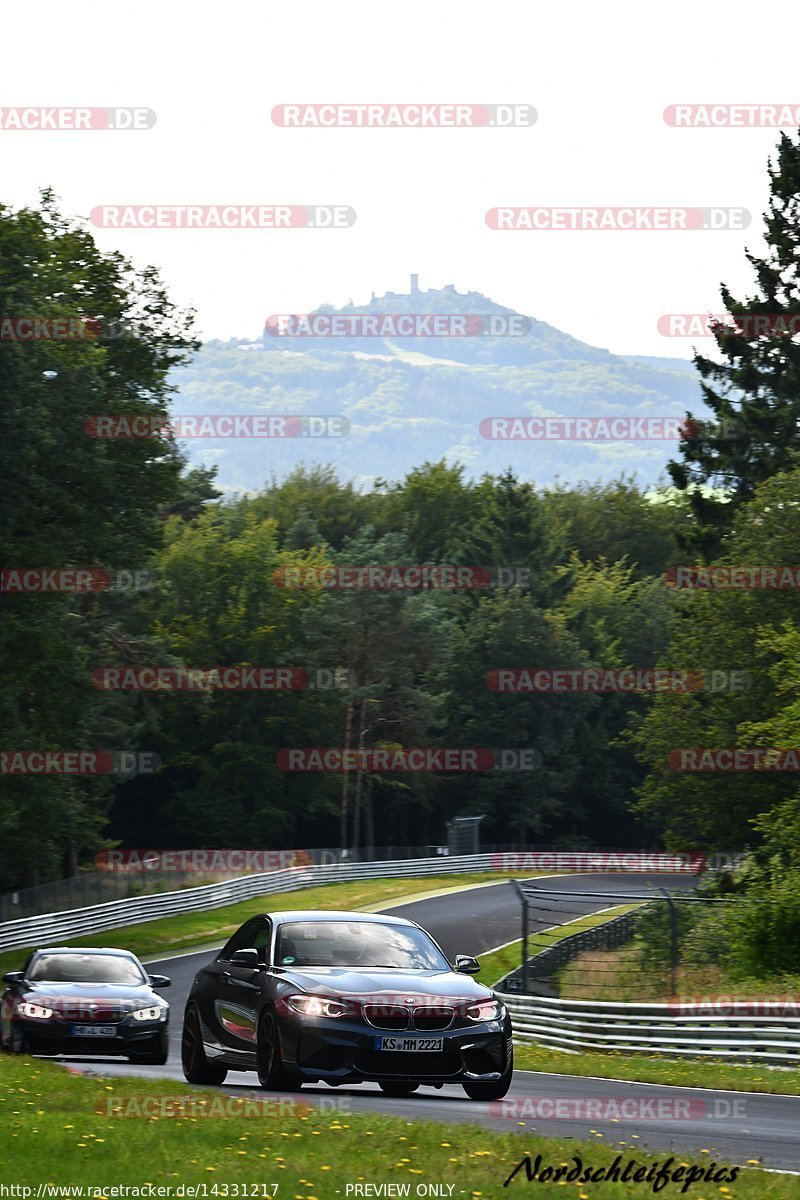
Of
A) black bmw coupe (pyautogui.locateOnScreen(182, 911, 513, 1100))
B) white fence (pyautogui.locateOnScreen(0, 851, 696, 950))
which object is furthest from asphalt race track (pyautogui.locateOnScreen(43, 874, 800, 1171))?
white fence (pyautogui.locateOnScreen(0, 851, 696, 950))

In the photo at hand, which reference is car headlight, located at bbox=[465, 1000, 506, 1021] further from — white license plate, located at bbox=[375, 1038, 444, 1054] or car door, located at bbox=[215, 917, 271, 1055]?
car door, located at bbox=[215, 917, 271, 1055]

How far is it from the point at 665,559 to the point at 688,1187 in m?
109

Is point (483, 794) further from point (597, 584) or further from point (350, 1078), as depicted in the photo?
point (350, 1078)

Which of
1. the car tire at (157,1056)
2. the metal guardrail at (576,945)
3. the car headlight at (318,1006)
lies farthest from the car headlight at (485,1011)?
the metal guardrail at (576,945)

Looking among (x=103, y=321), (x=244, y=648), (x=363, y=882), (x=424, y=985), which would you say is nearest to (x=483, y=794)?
(x=244, y=648)

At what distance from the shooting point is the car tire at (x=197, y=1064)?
588 inches

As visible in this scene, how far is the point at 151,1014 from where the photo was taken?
732 inches

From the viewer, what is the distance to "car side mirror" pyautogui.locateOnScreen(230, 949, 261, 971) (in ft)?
45.9

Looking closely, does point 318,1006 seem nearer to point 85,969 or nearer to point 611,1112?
point 611,1112

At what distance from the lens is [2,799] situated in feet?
135

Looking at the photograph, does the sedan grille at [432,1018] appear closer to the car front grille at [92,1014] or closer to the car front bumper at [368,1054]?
the car front bumper at [368,1054]

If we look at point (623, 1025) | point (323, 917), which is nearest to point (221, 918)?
point (623, 1025)

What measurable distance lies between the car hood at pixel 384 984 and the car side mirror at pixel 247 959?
0.66 ft

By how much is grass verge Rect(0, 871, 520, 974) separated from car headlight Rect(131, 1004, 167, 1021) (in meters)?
21.6
